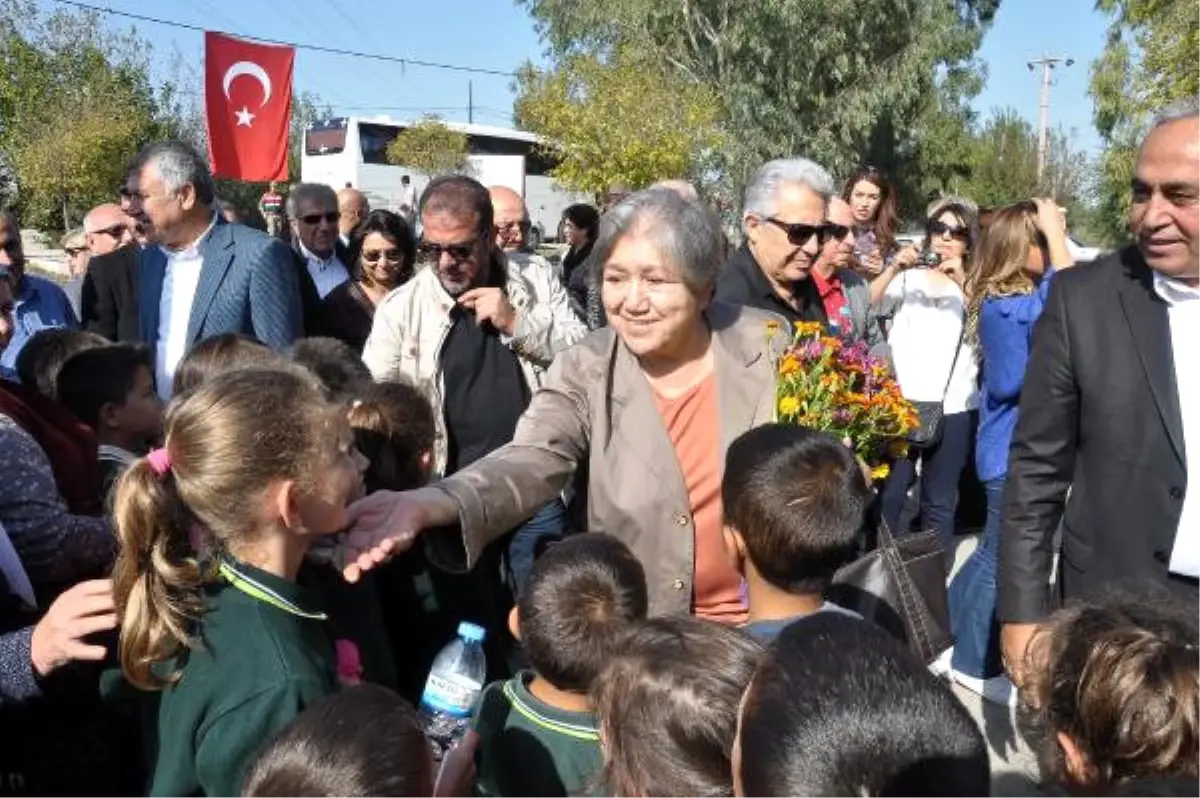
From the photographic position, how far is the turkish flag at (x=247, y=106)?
7.58 m

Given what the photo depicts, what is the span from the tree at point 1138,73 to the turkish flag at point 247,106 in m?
14.1

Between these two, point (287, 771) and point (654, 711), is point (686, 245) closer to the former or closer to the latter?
point (654, 711)

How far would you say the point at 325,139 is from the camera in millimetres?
38938

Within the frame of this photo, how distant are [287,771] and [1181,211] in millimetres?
2178

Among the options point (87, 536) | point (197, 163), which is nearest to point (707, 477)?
point (87, 536)

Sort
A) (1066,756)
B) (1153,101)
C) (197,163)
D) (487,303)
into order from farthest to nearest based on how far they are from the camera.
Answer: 1. (1153,101)
2. (197,163)
3. (487,303)
4. (1066,756)

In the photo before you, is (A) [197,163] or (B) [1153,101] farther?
(B) [1153,101]

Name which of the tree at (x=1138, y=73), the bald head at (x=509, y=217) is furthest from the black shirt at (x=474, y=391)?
the tree at (x=1138, y=73)

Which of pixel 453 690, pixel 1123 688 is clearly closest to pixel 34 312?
pixel 453 690

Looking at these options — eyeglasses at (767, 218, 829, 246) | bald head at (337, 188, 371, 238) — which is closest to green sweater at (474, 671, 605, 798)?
eyeglasses at (767, 218, 829, 246)

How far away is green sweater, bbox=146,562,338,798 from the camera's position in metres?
1.89

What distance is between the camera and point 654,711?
5.57ft

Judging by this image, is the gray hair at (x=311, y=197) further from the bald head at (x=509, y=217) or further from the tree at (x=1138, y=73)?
the tree at (x=1138, y=73)

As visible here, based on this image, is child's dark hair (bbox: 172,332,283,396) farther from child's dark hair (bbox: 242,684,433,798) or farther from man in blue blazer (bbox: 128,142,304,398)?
child's dark hair (bbox: 242,684,433,798)
